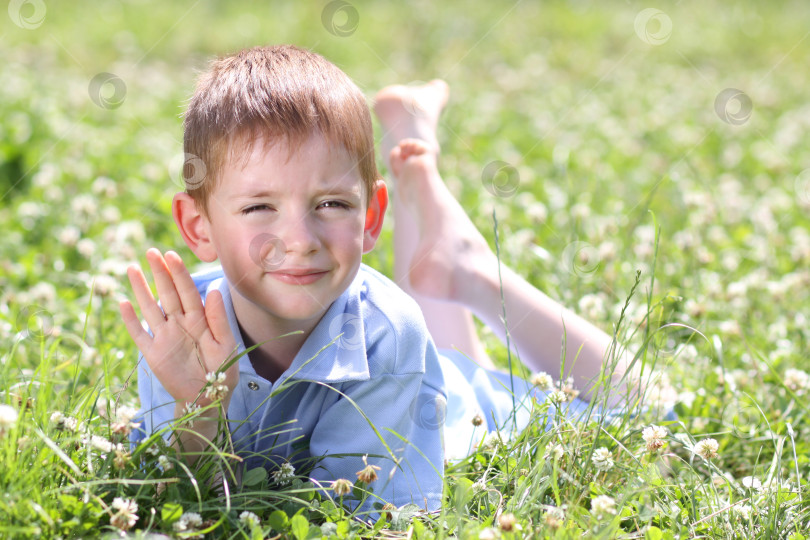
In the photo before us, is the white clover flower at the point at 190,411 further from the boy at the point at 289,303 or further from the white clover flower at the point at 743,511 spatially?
the white clover flower at the point at 743,511

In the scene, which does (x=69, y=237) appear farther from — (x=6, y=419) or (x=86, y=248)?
(x=6, y=419)

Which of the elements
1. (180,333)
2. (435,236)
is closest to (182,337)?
(180,333)

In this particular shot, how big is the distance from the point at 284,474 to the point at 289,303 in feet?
1.07

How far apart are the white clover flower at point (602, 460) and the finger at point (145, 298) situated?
0.87m

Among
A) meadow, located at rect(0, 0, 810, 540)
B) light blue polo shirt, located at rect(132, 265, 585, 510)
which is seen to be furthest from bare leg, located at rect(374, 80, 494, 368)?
light blue polo shirt, located at rect(132, 265, 585, 510)

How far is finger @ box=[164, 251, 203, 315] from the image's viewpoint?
1576 millimetres

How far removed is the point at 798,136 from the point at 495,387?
3.81 meters

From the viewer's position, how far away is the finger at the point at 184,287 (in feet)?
5.17

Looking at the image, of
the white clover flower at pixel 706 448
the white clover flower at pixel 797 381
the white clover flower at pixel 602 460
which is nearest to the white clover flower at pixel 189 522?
the white clover flower at pixel 602 460

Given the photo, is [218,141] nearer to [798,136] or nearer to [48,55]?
[798,136]

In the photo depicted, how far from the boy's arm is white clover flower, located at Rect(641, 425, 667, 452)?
80cm

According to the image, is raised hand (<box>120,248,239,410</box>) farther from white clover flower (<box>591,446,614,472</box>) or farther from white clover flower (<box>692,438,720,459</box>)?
white clover flower (<box>692,438,720,459</box>)

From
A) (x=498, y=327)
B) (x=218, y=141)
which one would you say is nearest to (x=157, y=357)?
(x=218, y=141)

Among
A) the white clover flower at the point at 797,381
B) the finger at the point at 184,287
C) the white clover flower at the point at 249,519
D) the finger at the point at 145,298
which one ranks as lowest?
Answer: the white clover flower at the point at 249,519
